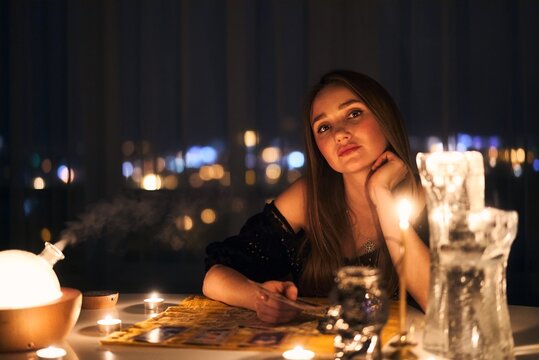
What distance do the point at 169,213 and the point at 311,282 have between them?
1703 millimetres

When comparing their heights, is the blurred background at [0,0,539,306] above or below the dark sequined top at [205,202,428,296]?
above

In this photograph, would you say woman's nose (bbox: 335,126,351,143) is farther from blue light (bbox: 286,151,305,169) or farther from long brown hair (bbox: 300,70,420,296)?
blue light (bbox: 286,151,305,169)

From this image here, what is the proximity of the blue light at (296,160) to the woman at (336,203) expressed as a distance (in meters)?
1.18

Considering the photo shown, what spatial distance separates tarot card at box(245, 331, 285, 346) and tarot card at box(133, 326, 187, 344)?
0.15 meters

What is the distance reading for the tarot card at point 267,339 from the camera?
3.72 feet

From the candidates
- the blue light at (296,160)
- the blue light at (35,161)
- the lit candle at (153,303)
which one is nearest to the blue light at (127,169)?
the blue light at (35,161)

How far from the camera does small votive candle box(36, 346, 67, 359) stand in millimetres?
1060

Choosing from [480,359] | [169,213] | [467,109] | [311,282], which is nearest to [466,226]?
[480,359]

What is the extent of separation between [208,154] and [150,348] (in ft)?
7.90

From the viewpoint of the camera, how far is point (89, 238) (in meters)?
3.56

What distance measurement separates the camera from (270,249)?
6.73 ft

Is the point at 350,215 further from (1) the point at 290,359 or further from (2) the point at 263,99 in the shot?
(2) the point at 263,99

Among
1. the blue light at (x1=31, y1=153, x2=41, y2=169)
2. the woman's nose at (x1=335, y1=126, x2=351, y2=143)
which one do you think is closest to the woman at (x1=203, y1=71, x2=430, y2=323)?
the woman's nose at (x1=335, y1=126, x2=351, y2=143)

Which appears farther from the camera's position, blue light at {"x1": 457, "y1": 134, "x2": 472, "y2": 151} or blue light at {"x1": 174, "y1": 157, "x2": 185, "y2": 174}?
blue light at {"x1": 174, "y1": 157, "x2": 185, "y2": 174}
